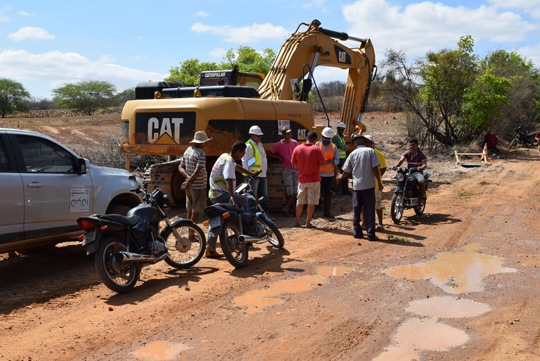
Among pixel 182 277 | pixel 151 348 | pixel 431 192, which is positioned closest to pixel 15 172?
pixel 182 277

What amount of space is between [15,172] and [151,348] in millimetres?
3338

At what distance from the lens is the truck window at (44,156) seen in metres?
7.09

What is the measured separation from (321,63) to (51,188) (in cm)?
948

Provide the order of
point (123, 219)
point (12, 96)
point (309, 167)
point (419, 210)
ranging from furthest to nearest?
point (12, 96), point (419, 210), point (309, 167), point (123, 219)

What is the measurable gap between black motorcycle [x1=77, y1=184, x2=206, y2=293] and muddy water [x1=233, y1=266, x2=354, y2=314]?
1416 millimetres

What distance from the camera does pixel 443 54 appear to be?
2323 cm

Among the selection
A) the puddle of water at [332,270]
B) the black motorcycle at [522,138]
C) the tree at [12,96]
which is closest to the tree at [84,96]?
the tree at [12,96]

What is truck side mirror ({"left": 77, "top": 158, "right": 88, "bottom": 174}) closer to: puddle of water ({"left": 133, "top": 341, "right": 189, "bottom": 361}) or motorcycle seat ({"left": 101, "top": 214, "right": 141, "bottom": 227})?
motorcycle seat ({"left": 101, "top": 214, "right": 141, "bottom": 227})

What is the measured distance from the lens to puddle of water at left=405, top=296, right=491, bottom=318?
5555mm

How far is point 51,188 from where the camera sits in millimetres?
7215

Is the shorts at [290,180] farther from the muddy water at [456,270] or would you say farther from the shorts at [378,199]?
the muddy water at [456,270]

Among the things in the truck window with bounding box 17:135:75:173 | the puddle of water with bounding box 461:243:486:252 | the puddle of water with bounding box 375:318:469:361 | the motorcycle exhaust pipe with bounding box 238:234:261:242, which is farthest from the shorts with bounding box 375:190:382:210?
the truck window with bounding box 17:135:75:173

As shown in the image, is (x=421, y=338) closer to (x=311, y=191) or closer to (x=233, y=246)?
(x=233, y=246)

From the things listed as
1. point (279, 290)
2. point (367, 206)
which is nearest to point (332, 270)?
point (279, 290)
